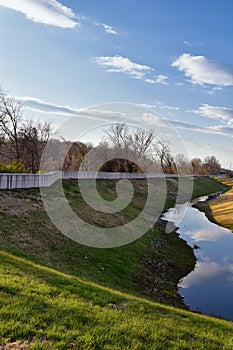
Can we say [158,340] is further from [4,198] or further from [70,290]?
[4,198]

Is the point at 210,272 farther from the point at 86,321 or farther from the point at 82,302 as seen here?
the point at 86,321

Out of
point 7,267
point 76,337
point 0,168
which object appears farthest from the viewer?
point 0,168

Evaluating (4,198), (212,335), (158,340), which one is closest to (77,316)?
(158,340)

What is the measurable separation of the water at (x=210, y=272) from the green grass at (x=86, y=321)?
7396mm

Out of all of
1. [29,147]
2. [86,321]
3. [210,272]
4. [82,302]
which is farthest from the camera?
[29,147]

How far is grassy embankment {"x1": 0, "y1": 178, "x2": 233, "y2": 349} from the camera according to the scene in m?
6.56

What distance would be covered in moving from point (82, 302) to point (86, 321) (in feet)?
4.35

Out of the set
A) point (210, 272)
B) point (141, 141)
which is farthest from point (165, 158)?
point (210, 272)

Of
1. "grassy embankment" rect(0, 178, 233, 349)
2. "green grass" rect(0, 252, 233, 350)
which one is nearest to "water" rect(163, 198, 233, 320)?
"grassy embankment" rect(0, 178, 233, 349)

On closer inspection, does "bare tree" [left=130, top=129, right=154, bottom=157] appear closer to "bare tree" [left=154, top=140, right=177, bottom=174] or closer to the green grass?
"bare tree" [left=154, top=140, right=177, bottom=174]

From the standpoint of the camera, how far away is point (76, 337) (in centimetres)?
641

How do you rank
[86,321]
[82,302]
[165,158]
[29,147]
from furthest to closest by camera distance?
[165,158] → [29,147] → [82,302] → [86,321]

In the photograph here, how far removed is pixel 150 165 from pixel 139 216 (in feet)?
229

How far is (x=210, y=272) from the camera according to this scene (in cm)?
2212
